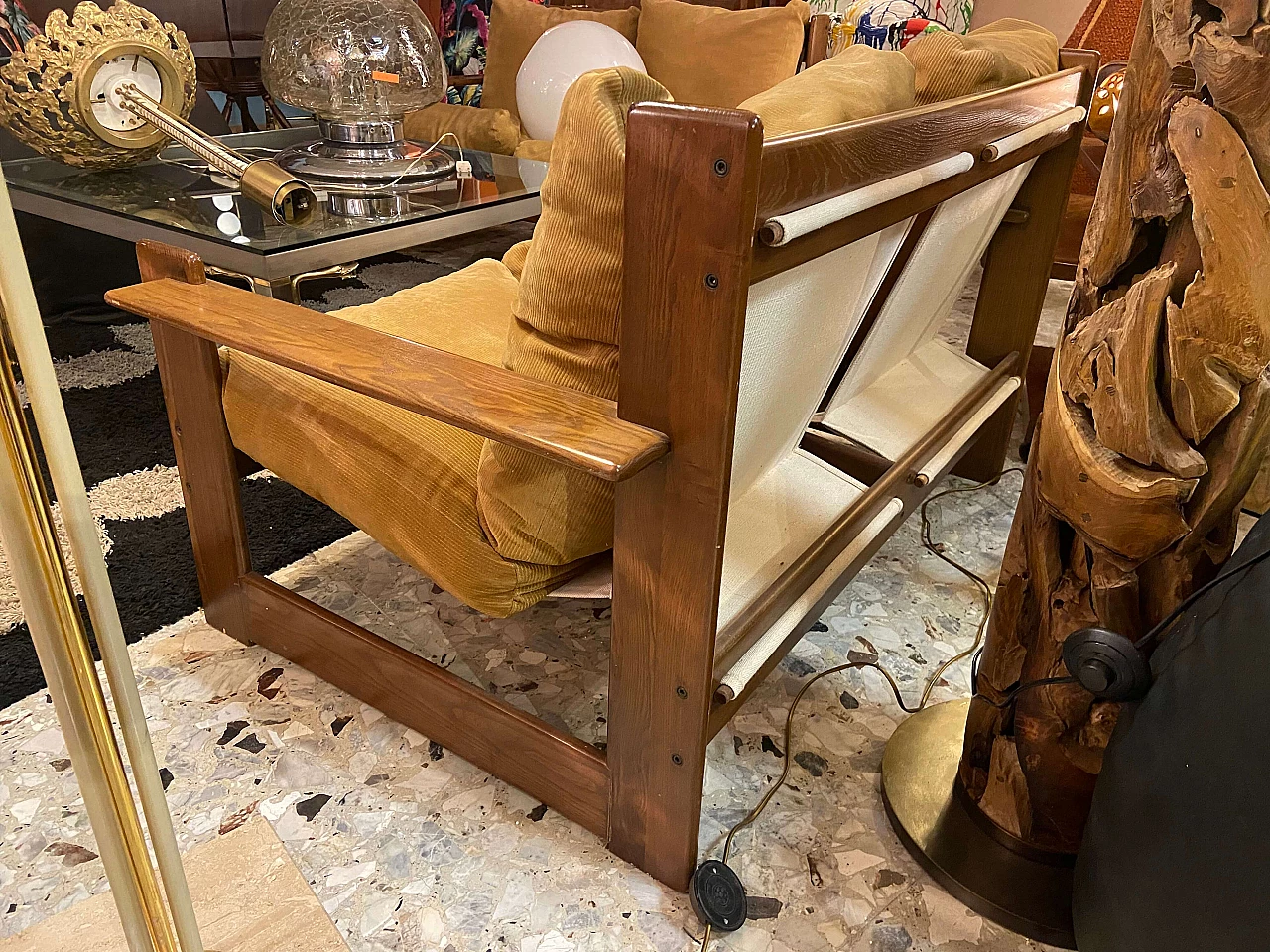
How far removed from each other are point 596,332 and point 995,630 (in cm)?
59

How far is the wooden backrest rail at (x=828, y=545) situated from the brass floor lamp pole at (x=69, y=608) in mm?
563

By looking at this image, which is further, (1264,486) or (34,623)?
(1264,486)

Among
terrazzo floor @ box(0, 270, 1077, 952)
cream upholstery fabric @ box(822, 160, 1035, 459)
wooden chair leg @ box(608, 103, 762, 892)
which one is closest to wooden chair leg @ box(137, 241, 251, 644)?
terrazzo floor @ box(0, 270, 1077, 952)

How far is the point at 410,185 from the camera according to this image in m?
2.06

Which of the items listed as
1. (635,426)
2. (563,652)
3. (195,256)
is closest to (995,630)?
(635,426)

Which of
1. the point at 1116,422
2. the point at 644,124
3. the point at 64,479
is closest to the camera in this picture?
the point at 64,479

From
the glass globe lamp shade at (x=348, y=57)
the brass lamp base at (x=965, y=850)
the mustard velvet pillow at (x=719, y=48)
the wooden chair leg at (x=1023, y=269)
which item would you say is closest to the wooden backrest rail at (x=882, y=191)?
the wooden chair leg at (x=1023, y=269)

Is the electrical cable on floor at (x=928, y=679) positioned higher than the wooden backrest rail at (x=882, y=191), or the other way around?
the wooden backrest rail at (x=882, y=191)

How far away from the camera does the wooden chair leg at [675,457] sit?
75 centimetres

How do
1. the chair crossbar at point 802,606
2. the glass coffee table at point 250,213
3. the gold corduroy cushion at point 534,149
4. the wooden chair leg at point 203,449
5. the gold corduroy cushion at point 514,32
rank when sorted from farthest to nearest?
the gold corduroy cushion at point 514,32, the gold corduroy cushion at point 534,149, the glass coffee table at point 250,213, the wooden chair leg at point 203,449, the chair crossbar at point 802,606

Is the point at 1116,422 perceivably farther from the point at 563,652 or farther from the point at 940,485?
the point at 940,485

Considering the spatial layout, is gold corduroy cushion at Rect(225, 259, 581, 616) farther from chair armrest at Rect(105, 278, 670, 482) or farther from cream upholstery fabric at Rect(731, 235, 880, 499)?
cream upholstery fabric at Rect(731, 235, 880, 499)

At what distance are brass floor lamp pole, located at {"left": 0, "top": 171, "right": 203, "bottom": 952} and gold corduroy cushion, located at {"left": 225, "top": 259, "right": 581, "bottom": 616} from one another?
1.65ft

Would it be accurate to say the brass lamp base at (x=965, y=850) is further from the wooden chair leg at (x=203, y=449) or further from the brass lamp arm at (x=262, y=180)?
the brass lamp arm at (x=262, y=180)
